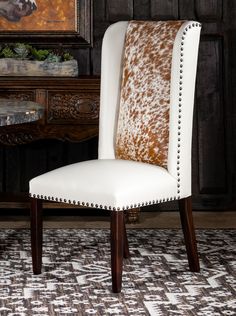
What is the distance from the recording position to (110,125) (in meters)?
3.82

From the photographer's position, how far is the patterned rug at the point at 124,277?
312cm

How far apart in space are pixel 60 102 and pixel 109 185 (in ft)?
5.39

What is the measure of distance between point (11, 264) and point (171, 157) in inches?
37.2

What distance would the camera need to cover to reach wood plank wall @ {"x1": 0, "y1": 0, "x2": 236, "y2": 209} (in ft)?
17.5

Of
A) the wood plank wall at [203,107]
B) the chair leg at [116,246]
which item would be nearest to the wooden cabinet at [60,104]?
the wood plank wall at [203,107]

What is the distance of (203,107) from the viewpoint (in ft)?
17.7

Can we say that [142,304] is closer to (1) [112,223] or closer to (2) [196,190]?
(1) [112,223]

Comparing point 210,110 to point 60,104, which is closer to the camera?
point 60,104

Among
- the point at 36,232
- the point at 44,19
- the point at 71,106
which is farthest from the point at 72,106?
the point at 36,232

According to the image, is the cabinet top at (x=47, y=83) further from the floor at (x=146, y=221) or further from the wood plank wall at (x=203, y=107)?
the floor at (x=146, y=221)

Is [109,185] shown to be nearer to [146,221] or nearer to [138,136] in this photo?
[138,136]

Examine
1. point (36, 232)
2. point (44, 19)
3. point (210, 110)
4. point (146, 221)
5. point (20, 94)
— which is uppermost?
point (44, 19)

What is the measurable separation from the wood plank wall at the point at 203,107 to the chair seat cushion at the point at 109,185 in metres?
1.86

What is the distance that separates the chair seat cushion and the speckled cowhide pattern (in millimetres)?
121
